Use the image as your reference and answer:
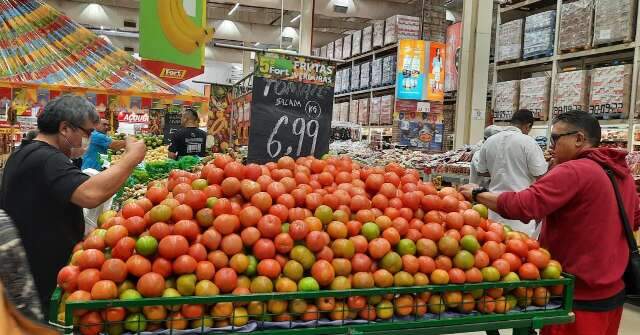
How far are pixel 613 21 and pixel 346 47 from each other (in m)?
7.96

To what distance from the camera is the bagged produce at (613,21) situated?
18.8ft

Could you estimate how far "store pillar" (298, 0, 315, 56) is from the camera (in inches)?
479

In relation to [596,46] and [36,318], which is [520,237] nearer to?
[36,318]

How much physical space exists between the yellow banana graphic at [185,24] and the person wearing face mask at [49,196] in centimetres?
388

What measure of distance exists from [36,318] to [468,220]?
1766 millimetres

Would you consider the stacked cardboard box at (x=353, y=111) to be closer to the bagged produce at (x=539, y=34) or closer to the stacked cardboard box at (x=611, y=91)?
the bagged produce at (x=539, y=34)

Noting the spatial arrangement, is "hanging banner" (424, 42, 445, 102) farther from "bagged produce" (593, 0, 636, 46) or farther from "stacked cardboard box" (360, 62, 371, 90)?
"bagged produce" (593, 0, 636, 46)

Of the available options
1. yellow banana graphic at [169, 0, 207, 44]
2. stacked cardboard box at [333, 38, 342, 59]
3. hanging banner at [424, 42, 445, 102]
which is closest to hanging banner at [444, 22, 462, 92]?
hanging banner at [424, 42, 445, 102]

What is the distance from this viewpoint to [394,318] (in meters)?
1.99

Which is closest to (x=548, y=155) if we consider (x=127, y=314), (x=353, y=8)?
(x=127, y=314)

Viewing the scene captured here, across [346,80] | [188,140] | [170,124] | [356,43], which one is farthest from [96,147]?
[346,80]

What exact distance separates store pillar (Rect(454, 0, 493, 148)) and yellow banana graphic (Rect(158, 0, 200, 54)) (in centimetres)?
409

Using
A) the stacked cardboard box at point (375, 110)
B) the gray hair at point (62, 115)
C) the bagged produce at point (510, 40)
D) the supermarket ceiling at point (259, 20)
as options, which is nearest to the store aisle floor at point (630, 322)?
the gray hair at point (62, 115)

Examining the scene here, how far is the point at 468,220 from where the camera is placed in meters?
2.31
